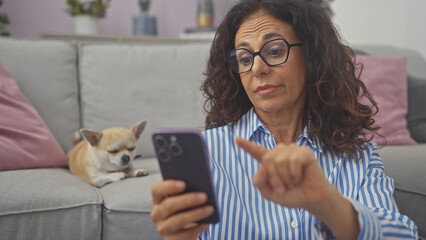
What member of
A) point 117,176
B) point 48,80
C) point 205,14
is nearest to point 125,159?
point 117,176

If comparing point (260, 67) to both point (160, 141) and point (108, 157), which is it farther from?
point (108, 157)

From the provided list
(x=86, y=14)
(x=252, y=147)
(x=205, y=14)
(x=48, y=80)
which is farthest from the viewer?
(x=205, y=14)

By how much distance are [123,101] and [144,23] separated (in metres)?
1.59

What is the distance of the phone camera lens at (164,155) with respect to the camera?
647 millimetres

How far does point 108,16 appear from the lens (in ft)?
11.9

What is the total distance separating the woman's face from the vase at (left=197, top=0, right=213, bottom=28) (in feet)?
8.44

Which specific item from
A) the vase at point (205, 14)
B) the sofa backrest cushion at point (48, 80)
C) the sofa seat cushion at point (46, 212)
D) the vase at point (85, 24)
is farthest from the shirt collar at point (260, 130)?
the vase at point (205, 14)

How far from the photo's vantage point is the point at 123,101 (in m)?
1.99

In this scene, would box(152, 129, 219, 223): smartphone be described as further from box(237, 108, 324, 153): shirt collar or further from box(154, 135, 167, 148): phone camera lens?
box(237, 108, 324, 153): shirt collar

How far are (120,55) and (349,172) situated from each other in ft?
4.86

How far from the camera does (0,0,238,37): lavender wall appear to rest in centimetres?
338

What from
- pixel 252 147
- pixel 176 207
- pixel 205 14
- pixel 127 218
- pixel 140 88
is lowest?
pixel 127 218

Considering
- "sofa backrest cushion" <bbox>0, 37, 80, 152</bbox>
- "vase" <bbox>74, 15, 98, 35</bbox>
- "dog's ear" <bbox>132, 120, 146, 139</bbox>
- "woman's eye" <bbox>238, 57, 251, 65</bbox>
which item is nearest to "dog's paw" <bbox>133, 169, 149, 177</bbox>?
"dog's ear" <bbox>132, 120, 146, 139</bbox>

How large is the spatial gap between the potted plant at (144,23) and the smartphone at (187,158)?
2907 mm
